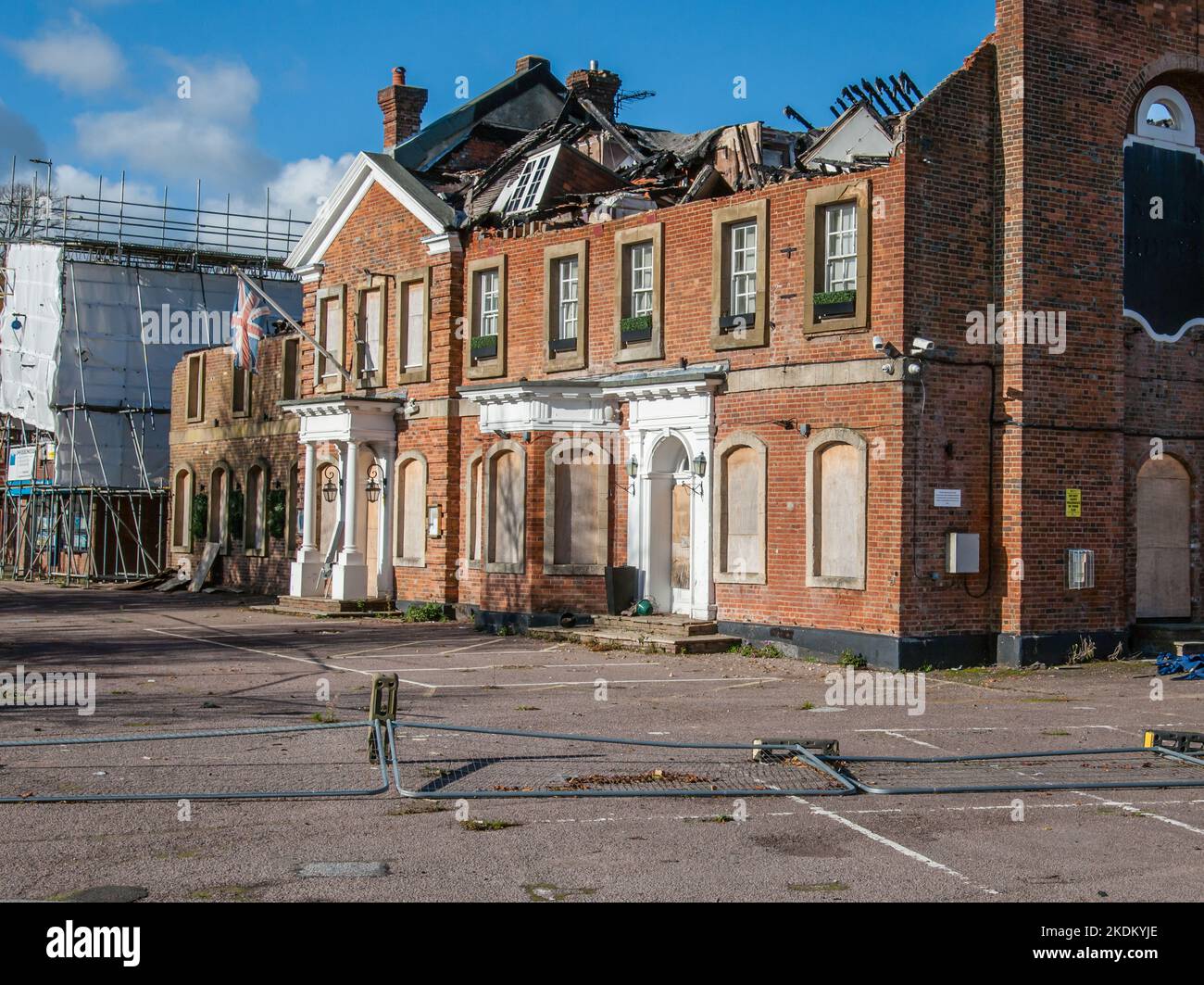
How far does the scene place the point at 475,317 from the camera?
86.4 feet

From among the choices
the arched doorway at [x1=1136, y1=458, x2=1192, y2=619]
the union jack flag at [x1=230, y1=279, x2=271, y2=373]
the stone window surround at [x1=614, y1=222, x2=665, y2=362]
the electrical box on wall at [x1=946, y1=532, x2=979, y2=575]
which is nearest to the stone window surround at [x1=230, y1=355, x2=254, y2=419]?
the union jack flag at [x1=230, y1=279, x2=271, y2=373]

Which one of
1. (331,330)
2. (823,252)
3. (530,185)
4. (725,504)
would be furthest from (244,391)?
(823,252)

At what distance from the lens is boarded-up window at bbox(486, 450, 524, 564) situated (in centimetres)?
2414

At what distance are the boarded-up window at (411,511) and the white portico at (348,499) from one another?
0.79 feet

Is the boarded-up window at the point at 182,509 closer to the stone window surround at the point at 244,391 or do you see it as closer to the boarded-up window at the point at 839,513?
the stone window surround at the point at 244,391

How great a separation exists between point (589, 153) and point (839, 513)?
484 inches

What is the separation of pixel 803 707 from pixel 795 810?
18.8ft

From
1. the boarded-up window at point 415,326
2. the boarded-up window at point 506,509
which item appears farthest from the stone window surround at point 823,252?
the boarded-up window at point 415,326

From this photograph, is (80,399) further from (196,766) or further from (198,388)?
(196,766)

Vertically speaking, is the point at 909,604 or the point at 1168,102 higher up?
the point at 1168,102

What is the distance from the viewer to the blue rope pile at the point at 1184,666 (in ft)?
60.0
